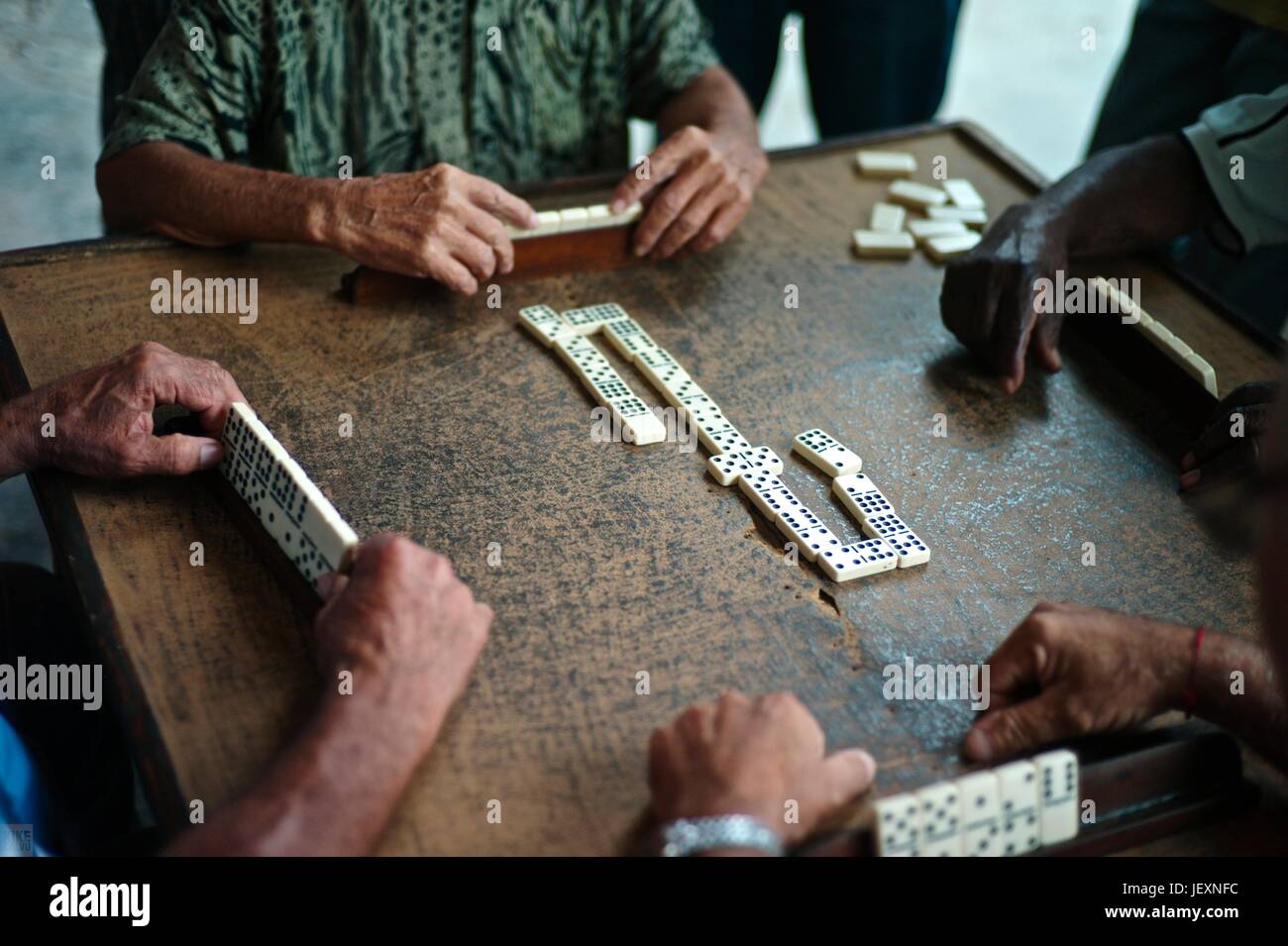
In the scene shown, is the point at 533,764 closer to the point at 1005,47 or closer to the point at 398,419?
the point at 398,419

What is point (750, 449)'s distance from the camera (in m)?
2.06

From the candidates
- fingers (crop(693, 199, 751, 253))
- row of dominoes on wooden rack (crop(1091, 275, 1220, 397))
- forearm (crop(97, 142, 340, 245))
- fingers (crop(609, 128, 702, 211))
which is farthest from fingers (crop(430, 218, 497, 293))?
row of dominoes on wooden rack (crop(1091, 275, 1220, 397))

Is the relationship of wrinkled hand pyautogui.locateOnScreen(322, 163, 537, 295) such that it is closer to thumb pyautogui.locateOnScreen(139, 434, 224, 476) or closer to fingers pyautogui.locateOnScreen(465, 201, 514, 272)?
fingers pyautogui.locateOnScreen(465, 201, 514, 272)

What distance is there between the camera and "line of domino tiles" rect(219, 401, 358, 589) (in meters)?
1.66

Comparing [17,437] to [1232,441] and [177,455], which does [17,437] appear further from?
[1232,441]

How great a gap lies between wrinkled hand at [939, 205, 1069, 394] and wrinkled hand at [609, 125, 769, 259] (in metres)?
0.52

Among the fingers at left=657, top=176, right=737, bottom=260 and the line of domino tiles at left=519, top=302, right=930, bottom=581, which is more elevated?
the fingers at left=657, top=176, right=737, bottom=260

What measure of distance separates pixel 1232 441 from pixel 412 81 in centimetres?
187

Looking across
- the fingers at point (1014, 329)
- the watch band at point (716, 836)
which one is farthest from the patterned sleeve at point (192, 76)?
the watch band at point (716, 836)

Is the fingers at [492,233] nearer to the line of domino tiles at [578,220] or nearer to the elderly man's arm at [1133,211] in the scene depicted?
the line of domino tiles at [578,220]

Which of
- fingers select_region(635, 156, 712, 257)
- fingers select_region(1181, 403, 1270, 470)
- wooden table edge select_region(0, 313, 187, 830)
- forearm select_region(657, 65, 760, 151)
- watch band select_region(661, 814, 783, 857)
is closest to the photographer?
watch band select_region(661, 814, 783, 857)

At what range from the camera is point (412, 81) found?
276cm
